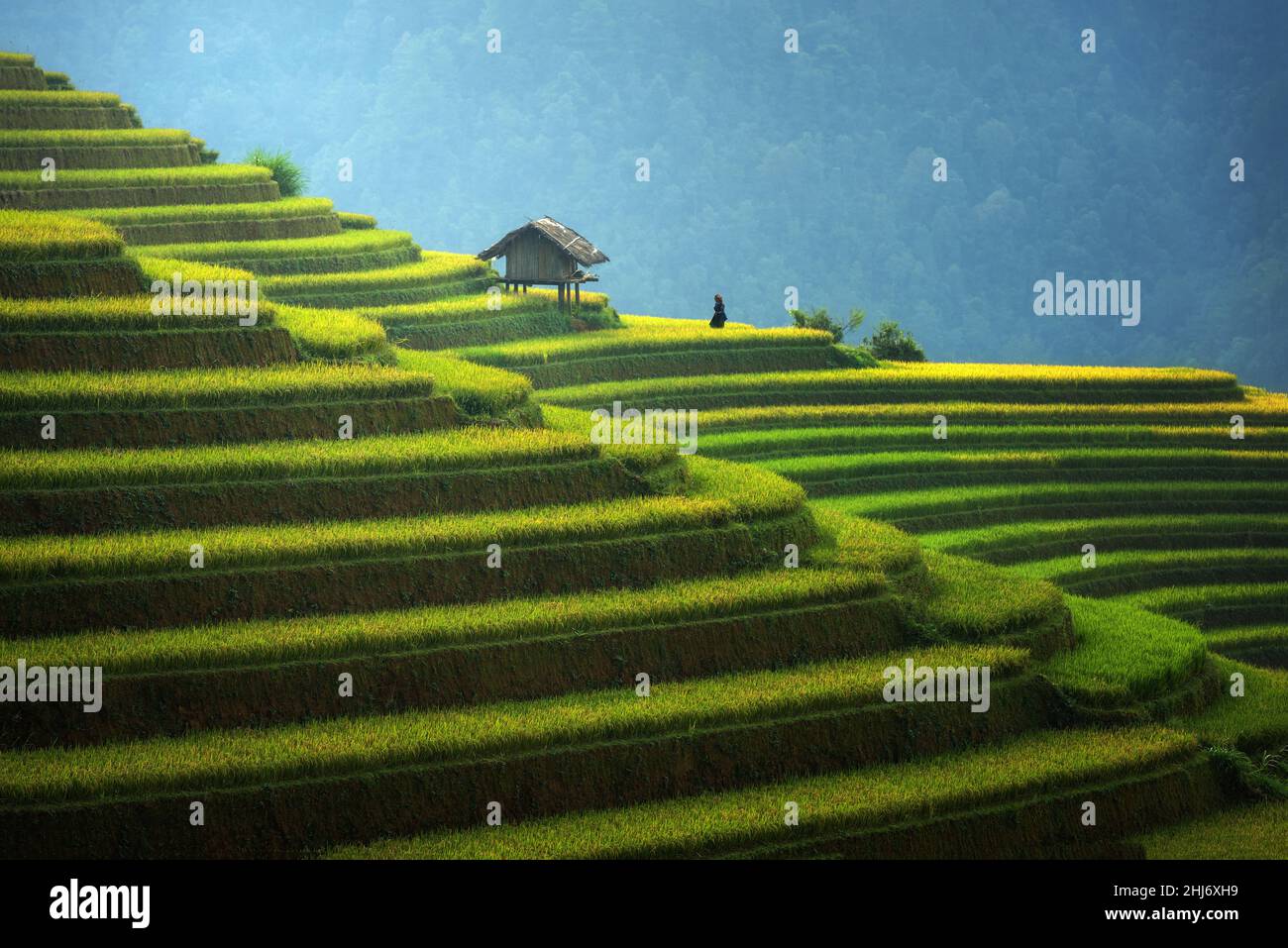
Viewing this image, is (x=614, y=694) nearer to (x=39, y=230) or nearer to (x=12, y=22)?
(x=39, y=230)

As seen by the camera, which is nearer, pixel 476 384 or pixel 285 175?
pixel 476 384

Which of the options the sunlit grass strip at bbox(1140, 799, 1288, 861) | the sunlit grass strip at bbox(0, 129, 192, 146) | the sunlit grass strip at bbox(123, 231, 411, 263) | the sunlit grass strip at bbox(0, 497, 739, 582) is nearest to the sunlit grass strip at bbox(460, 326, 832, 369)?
the sunlit grass strip at bbox(123, 231, 411, 263)

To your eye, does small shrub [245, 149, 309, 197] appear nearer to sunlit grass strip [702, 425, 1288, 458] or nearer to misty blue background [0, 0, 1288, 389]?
sunlit grass strip [702, 425, 1288, 458]

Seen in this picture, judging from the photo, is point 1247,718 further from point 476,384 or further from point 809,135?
point 809,135

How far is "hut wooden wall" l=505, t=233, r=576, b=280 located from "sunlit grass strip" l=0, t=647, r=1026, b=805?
58.0 ft

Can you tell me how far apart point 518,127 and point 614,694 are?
78.0 meters

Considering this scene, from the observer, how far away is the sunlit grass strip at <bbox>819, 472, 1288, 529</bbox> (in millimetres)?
29359

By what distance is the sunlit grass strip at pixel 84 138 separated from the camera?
32.2 meters

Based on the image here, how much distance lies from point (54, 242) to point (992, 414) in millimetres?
19131

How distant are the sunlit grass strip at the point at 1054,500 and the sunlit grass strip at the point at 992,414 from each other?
2.27m

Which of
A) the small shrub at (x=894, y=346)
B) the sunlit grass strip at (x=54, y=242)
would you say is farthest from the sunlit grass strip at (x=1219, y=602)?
the sunlit grass strip at (x=54, y=242)

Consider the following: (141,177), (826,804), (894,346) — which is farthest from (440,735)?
(894,346)

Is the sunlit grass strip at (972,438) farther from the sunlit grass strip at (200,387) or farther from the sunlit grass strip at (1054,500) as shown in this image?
the sunlit grass strip at (200,387)

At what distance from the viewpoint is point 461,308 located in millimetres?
33406
